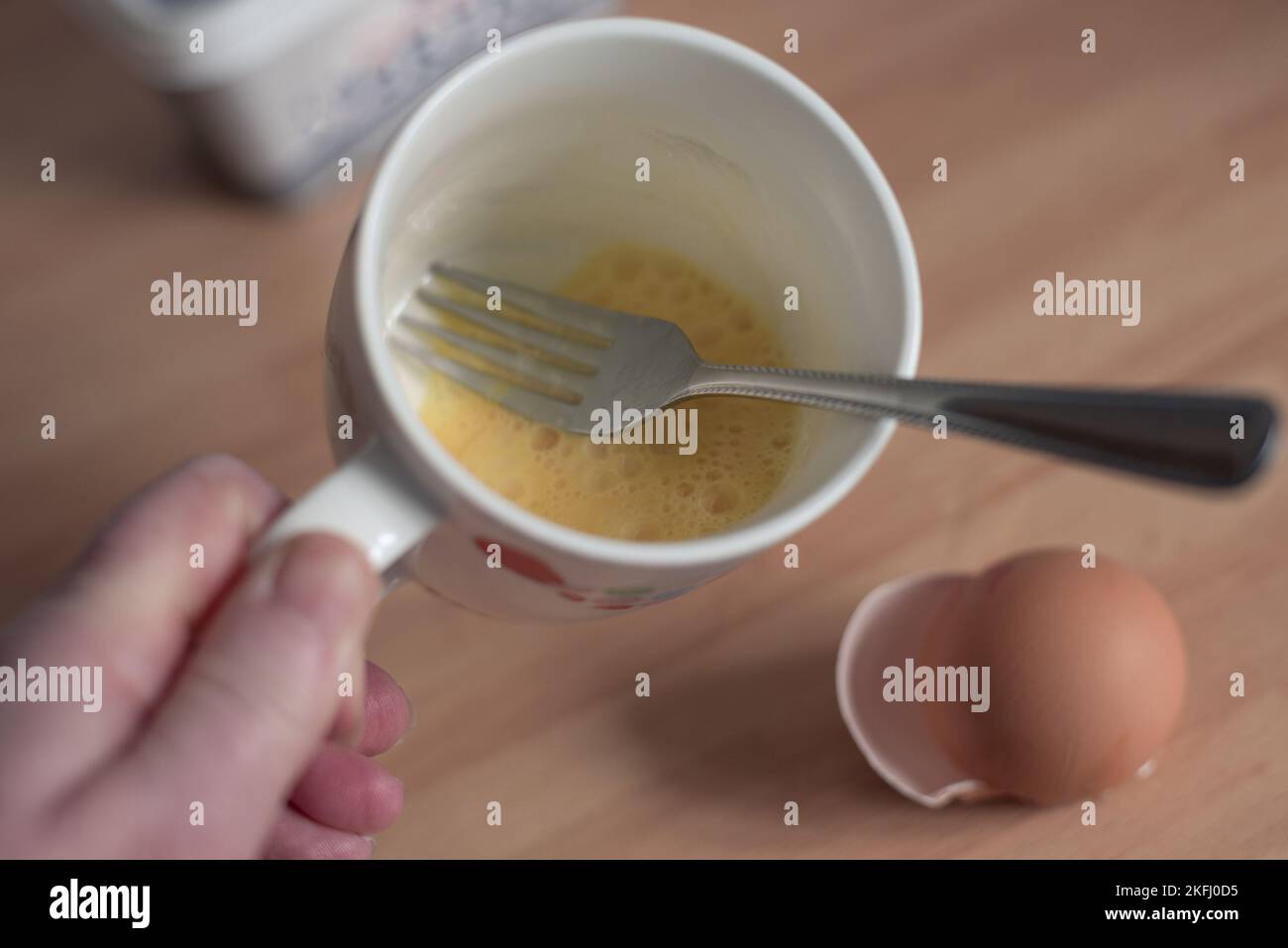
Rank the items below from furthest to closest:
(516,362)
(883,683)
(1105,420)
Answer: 1. (883,683)
2. (516,362)
3. (1105,420)

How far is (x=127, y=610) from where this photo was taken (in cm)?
42

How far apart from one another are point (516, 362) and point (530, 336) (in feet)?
0.04

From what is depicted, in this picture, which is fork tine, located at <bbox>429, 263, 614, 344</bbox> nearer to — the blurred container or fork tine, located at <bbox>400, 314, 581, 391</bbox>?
fork tine, located at <bbox>400, 314, 581, 391</bbox>

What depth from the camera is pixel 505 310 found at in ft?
1.75

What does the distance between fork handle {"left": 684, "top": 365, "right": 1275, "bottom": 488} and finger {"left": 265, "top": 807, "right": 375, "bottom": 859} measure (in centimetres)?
32

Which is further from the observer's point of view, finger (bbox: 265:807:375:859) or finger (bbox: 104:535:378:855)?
finger (bbox: 265:807:375:859)

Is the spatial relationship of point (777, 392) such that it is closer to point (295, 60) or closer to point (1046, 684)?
point (1046, 684)

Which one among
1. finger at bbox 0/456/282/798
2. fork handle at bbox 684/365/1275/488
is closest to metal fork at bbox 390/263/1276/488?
fork handle at bbox 684/365/1275/488

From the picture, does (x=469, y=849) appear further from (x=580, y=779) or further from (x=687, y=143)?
(x=687, y=143)

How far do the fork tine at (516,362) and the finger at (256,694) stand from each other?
0.14m

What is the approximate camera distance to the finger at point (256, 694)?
385 mm

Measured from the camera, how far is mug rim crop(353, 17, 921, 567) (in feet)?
1.26

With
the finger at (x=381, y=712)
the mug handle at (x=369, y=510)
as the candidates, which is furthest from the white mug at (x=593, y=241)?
the finger at (x=381, y=712)

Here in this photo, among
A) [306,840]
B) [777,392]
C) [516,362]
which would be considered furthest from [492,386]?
[306,840]
